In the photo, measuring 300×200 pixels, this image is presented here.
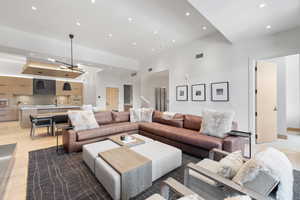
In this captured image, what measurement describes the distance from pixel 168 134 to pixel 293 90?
5232 millimetres

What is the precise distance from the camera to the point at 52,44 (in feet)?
15.0

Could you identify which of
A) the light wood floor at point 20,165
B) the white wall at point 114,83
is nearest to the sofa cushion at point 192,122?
the light wood floor at point 20,165

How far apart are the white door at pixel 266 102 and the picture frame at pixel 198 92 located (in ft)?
4.85

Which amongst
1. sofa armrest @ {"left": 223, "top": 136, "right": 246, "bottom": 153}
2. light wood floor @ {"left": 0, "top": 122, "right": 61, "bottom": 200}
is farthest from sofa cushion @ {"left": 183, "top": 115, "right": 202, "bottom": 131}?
light wood floor @ {"left": 0, "top": 122, "right": 61, "bottom": 200}

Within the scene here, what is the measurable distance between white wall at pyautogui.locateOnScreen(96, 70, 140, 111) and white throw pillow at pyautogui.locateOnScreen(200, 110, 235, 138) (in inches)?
216

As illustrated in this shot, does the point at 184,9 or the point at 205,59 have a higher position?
the point at 184,9

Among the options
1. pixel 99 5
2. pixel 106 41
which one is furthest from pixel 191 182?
pixel 106 41

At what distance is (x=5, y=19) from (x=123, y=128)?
4148 millimetres

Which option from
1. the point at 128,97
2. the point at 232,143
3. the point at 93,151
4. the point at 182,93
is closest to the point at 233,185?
the point at 232,143

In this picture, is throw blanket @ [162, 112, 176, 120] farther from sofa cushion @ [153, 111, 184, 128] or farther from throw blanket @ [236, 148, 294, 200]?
throw blanket @ [236, 148, 294, 200]

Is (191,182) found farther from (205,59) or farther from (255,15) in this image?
(205,59)

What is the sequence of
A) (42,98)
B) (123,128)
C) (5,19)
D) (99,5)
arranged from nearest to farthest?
(99,5)
(5,19)
(123,128)
(42,98)

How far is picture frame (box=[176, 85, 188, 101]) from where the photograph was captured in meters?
5.23

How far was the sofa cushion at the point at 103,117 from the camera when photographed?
4164 millimetres
